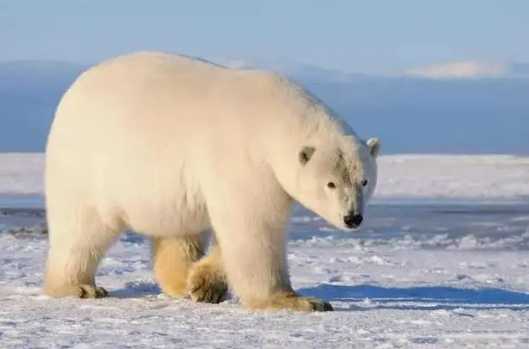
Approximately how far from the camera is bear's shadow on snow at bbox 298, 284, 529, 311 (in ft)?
26.5

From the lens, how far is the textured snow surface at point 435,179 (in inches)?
1107

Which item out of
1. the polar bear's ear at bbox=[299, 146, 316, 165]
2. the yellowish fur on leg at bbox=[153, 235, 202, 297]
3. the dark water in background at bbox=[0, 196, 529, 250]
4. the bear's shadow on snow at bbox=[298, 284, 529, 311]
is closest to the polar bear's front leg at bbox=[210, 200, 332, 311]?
the polar bear's ear at bbox=[299, 146, 316, 165]

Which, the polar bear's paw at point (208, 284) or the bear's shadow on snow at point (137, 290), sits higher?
the polar bear's paw at point (208, 284)

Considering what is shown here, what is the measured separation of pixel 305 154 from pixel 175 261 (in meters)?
1.73

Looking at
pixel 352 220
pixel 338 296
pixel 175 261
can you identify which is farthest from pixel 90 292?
pixel 352 220

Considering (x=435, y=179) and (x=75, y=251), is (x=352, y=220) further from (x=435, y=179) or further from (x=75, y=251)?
(x=435, y=179)

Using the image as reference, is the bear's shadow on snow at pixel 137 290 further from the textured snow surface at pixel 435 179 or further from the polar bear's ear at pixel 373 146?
the textured snow surface at pixel 435 179

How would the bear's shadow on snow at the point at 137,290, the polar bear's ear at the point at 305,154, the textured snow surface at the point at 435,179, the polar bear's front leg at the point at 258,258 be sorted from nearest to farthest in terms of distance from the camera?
the polar bear's ear at the point at 305,154, the polar bear's front leg at the point at 258,258, the bear's shadow on snow at the point at 137,290, the textured snow surface at the point at 435,179

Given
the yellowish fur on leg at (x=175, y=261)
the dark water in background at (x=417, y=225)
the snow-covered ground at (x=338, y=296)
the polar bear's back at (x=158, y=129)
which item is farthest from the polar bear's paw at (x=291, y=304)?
the dark water in background at (x=417, y=225)

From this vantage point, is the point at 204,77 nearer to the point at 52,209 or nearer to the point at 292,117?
the point at 292,117

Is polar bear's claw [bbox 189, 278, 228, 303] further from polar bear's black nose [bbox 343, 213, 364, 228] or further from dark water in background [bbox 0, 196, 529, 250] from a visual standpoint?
dark water in background [bbox 0, 196, 529, 250]

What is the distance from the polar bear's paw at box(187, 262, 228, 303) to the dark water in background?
6.45 metres

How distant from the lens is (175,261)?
27.9 ft

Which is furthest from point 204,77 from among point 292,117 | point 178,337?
point 178,337
